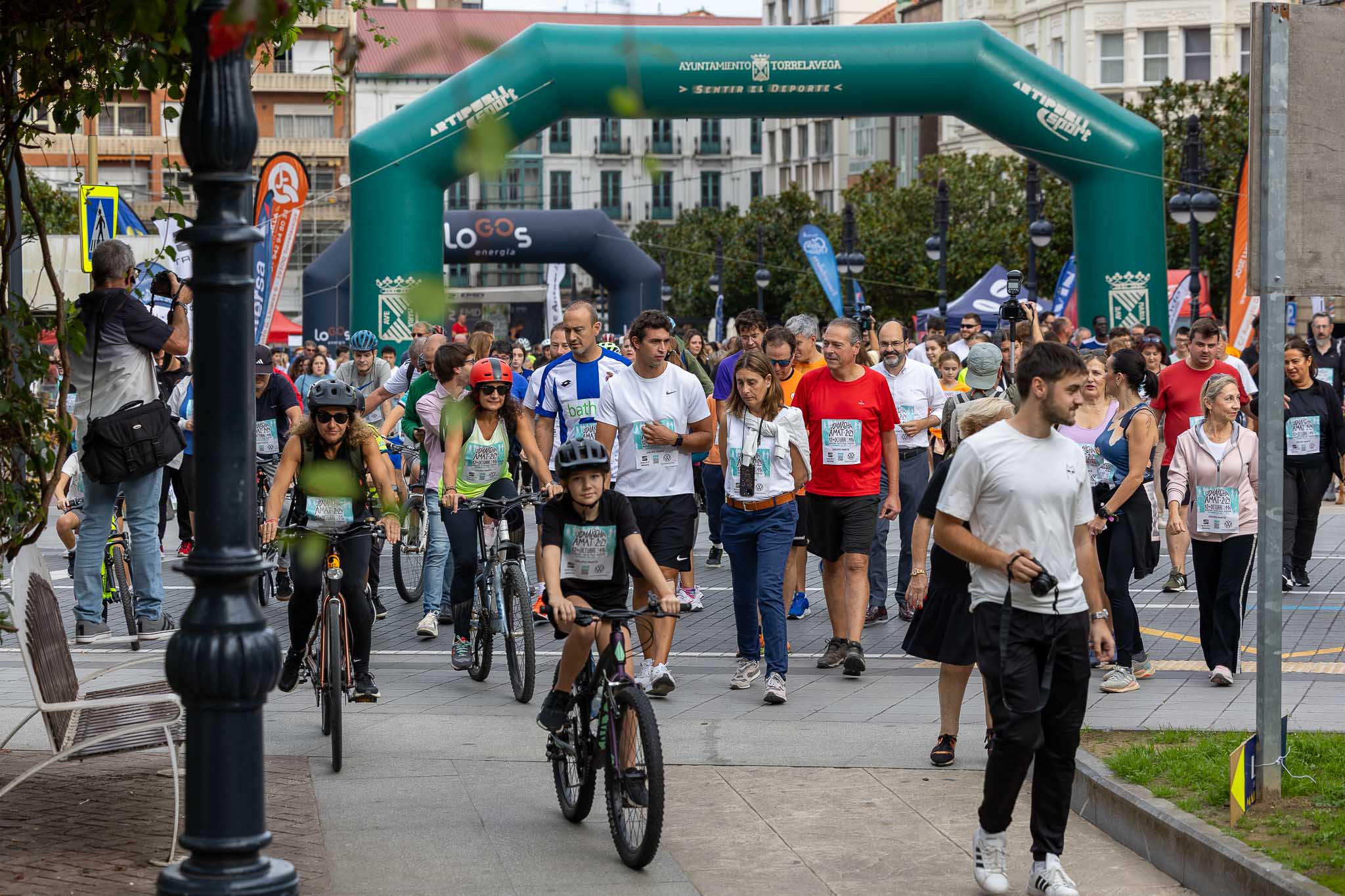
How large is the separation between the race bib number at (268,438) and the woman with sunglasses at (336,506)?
494 cm

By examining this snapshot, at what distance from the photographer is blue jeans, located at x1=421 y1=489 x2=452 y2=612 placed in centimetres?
1102

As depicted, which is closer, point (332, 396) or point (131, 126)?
point (332, 396)

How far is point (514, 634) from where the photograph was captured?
9.03 metres

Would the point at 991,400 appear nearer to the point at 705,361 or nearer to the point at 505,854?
the point at 505,854

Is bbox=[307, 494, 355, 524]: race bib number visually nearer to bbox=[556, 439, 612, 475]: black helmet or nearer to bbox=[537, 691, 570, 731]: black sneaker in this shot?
bbox=[556, 439, 612, 475]: black helmet

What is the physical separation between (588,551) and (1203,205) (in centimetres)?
1889

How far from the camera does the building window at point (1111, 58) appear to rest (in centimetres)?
Result: 5778

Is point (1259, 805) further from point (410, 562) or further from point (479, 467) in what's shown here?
point (410, 562)

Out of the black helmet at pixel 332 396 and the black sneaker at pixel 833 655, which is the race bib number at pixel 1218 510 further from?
the black helmet at pixel 332 396

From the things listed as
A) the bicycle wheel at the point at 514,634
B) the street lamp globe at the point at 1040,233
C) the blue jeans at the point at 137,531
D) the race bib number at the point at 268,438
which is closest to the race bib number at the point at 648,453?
the bicycle wheel at the point at 514,634

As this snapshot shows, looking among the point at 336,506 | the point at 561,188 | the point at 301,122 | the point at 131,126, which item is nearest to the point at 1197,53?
the point at 561,188

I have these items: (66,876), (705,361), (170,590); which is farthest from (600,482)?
(705,361)

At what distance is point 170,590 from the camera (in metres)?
13.1

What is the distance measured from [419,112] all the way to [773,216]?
4651 centimetres
